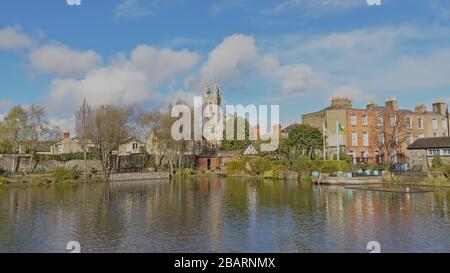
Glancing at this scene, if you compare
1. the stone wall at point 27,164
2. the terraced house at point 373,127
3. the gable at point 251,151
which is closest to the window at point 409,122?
the terraced house at point 373,127

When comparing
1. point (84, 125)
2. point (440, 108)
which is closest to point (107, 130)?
point (84, 125)

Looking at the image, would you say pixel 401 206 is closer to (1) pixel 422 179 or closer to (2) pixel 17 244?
(1) pixel 422 179

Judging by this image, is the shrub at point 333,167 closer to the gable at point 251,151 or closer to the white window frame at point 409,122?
the white window frame at point 409,122

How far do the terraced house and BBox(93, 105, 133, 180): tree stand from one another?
30465mm

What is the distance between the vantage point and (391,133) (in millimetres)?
57312

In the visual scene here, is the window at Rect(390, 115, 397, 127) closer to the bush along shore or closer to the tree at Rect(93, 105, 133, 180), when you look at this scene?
the tree at Rect(93, 105, 133, 180)

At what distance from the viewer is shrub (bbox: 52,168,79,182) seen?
2074 inches

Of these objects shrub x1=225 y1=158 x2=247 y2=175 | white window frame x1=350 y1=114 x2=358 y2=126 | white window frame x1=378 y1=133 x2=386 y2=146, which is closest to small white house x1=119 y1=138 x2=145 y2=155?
shrub x1=225 y1=158 x2=247 y2=175

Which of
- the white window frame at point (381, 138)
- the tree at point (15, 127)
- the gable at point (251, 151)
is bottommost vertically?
the gable at point (251, 151)

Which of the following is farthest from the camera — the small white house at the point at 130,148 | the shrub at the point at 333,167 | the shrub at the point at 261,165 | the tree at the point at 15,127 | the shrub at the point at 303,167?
the small white house at the point at 130,148

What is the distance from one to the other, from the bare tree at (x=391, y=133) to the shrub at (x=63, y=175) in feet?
138

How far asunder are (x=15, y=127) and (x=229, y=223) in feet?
149

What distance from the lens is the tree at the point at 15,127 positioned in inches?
2238
